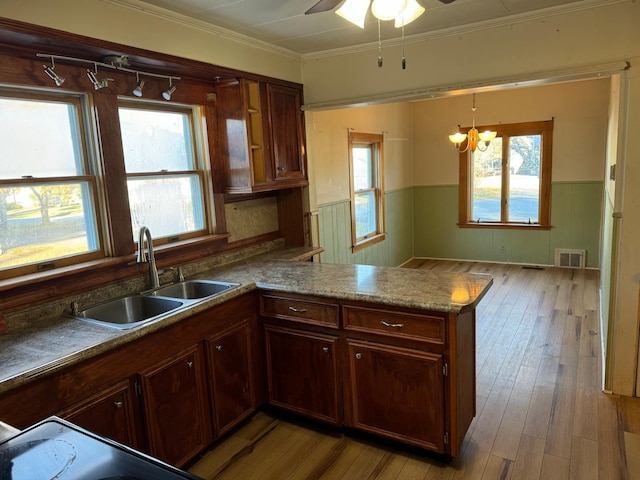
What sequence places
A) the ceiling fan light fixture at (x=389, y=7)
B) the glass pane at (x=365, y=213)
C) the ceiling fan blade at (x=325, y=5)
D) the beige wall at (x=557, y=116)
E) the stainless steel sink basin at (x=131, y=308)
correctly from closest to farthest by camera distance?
1. the ceiling fan light fixture at (x=389, y=7)
2. the ceiling fan blade at (x=325, y=5)
3. the stainless steel sink basin at (x=131, y=308)
4. the glass pane at (x=365, y=213)
5. the beige wall at (x=557, y=116)

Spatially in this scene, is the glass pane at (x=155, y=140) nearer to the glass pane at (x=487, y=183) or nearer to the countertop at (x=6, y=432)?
the countertop at (x=6, y=432)

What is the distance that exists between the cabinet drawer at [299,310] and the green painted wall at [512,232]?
4862 millimetres

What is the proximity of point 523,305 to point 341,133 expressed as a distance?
2.69 m

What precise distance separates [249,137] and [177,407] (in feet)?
6.05

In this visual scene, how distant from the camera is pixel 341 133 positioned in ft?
16.5

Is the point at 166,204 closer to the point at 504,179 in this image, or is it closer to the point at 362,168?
the point at 362,168

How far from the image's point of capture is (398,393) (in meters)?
2.35

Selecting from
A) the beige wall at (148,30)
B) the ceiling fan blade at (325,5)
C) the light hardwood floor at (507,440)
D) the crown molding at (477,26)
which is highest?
the crown molding at (477,26)

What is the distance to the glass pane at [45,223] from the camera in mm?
→ 2236

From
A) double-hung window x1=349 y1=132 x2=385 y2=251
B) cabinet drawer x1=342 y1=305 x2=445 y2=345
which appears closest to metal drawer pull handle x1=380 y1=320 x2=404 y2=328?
cabinet drawer x1=342 y1=305 x2=445 y2=345

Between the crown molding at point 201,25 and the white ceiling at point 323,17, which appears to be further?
the white ceiling at point 323,17

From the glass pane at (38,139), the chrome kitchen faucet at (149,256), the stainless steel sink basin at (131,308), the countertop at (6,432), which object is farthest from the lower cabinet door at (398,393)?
the glass pane at (38,139)

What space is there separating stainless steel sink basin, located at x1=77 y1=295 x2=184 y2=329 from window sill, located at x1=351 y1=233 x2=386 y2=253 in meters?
3.07

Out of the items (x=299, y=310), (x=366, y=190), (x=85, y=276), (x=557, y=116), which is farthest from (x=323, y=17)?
(x=557, y=116)
